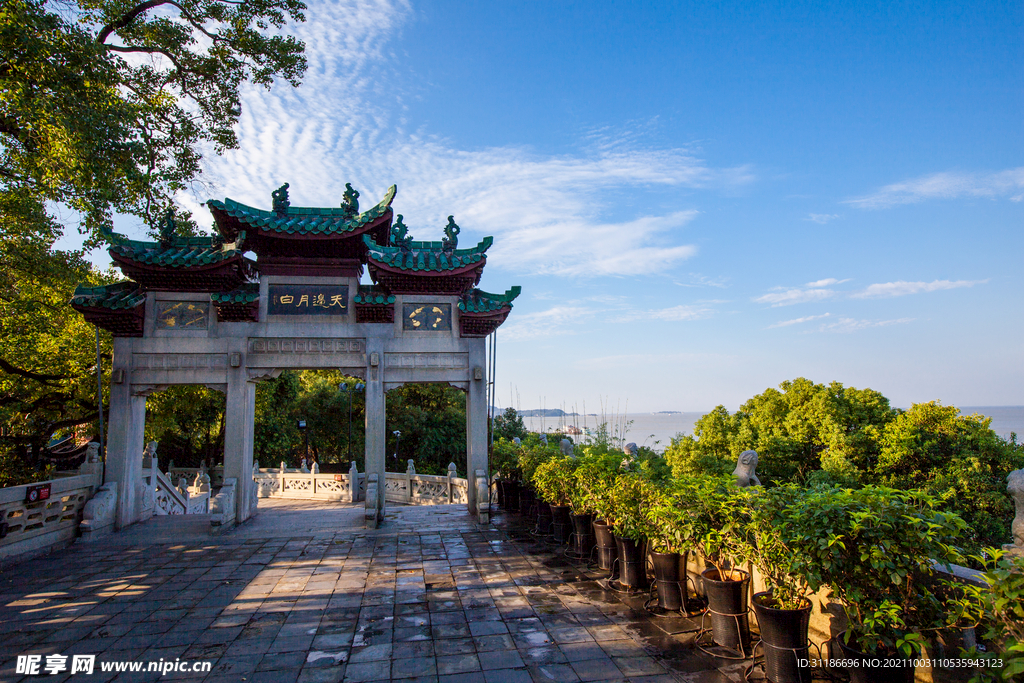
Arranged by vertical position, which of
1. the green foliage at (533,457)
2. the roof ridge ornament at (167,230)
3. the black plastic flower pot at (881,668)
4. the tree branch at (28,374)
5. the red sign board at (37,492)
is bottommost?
the black plastic flower pot at (881,668)

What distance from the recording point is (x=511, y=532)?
978 centimetres

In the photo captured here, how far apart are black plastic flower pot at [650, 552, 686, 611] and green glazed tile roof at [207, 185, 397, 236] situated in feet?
28.0

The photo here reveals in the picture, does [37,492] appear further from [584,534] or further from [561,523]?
[584,534]

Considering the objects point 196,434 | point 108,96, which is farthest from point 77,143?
point 196,434

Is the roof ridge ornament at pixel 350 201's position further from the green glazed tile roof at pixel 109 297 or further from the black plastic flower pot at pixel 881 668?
the black plastic flower pot at pixel 881 668

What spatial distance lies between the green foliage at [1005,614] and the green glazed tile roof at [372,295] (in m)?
9.77

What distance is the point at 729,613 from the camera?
4.45 m

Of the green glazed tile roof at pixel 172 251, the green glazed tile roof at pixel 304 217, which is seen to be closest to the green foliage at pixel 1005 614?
the green glazed tile roof at pixel 304 217

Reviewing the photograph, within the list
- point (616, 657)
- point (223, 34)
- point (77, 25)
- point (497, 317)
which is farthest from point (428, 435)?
point (616, 657)

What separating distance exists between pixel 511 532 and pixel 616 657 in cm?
548

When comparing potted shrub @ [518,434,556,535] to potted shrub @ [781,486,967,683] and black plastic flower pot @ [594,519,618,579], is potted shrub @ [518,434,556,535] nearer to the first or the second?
black plastic flower pot @ [594,519,618,579]

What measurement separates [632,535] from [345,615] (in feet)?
10.7

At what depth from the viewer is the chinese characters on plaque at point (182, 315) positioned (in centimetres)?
1083

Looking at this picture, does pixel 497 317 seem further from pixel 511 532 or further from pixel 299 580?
pixel 299 580
